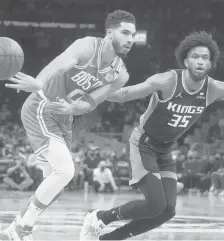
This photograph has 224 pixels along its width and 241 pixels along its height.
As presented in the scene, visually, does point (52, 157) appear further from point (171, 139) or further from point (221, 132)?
point (221, 132)

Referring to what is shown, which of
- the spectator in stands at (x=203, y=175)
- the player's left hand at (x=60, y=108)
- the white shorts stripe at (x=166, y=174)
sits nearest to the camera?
the player's left hand at (x=60, y=108)

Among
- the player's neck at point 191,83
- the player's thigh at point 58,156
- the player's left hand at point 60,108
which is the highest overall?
the player's neck at point 191,83

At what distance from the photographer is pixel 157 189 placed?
5.23 m

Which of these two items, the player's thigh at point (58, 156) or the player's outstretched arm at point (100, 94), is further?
the player's outstretched arm at point (100, 94)

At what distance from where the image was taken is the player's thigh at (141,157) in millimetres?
5355

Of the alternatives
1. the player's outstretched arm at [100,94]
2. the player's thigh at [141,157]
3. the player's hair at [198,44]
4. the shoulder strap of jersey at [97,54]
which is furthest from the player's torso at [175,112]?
the shoulder strap of jersey at [97,54]

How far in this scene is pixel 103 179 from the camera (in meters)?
17.9

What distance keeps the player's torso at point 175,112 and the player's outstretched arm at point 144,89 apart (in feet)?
0.47

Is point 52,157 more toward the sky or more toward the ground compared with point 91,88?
more toward the ground

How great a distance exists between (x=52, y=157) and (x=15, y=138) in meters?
16.4

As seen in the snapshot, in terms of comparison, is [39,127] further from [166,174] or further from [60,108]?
[166,174]

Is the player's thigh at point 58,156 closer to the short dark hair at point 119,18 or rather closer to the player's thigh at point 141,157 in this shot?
the player's thigh at point 141,157

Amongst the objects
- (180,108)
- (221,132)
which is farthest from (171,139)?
(221,132)

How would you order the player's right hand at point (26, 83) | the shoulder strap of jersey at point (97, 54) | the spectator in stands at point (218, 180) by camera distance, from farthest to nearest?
the spectator in stands at point (218, 180)
the shoulder strap of jersey at point (97, 54)
the player's right hand at point (26, 83)
